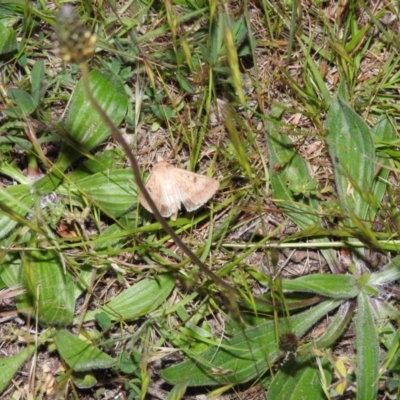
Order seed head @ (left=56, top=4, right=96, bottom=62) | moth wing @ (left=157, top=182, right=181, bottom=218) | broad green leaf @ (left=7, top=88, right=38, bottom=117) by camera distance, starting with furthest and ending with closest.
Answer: broad green leaf @ (left=7, top=88, right=38, bottom=117) < moth wing @ (left=157, top=182, right=181, bottom=218) < seed head @ (left=56, top=4, right=96, bottom=62)

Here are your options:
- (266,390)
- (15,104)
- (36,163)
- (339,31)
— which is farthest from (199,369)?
(339,31)

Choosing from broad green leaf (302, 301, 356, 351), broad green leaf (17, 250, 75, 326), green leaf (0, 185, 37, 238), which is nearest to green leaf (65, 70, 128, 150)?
green leaf (0, 185, 37, 238)

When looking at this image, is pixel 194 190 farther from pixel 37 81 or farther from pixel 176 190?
pixel 37 81

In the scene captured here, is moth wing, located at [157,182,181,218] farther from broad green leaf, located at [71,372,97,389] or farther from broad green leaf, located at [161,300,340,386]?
broad green leaf, located at [71,372,97,389]

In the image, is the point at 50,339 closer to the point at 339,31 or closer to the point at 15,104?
the point at 15,104

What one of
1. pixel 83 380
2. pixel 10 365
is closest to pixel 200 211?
pixel 83 380


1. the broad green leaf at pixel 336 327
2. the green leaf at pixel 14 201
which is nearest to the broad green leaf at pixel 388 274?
the broad green leaf at pixel 336 327
